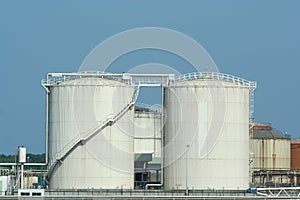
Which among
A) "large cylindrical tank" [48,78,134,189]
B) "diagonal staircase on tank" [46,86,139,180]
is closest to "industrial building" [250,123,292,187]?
"large cylindrical tank" [48,78,134,189]

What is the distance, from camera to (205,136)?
7800 centimetres

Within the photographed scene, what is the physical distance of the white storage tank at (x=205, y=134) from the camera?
77.6 metres

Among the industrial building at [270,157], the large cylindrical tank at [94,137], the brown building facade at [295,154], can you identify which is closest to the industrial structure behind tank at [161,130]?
the large cylindrical tank at [94,137]

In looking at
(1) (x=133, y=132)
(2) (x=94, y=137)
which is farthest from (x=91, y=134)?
(1) (x=133, y=132)

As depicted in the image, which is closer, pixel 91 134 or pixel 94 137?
pixel 91 134

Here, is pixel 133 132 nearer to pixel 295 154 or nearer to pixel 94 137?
pixel 94 137

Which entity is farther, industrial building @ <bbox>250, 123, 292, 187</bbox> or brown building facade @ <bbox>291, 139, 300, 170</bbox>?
brown building facade @ <bbox>291, 139, 300, 170</bbox>

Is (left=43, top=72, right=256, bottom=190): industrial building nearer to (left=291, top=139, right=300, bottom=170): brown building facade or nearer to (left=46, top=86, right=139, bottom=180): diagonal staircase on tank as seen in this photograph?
(left=46, top=86, right=139, bottom=180): diagonal staircase on tank

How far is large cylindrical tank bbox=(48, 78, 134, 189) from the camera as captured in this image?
7794 cm

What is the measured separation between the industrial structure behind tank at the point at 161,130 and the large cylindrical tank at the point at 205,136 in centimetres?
8

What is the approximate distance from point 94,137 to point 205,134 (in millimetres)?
9353

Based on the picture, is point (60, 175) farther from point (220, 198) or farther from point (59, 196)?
point (220, 198)

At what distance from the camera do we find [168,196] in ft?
245

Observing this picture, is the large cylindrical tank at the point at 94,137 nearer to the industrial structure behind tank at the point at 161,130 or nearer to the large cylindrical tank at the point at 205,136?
the industrial structure behind tank at the point at 161,130
